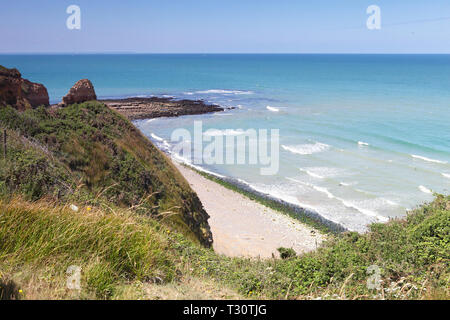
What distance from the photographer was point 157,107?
5747cm

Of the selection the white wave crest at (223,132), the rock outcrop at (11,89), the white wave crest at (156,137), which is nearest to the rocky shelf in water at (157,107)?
the white wave crest at (156,137)

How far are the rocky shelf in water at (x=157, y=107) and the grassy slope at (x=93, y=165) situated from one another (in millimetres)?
38767

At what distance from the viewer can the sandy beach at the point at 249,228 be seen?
642 inches

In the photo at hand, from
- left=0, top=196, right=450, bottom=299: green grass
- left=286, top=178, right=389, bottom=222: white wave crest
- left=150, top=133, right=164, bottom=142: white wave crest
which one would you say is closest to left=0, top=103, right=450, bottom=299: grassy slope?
left=0, top=196, right=450, bottom=299: green grass

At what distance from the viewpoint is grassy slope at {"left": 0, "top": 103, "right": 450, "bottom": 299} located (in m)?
4.07

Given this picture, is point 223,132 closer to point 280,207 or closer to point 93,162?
point 280,207

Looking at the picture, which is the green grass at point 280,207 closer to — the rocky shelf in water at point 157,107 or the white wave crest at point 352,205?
the white wave crest at point 352,205

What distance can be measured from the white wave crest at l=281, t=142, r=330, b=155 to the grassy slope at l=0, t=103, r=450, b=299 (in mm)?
24632

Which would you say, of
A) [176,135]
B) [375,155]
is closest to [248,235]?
[375,155]

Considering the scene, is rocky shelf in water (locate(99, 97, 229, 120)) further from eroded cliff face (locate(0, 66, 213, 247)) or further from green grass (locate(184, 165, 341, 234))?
eroded cliff face (locate(0, 66, 213, 247))

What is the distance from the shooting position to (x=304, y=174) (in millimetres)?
27828

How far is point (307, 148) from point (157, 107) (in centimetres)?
3116
